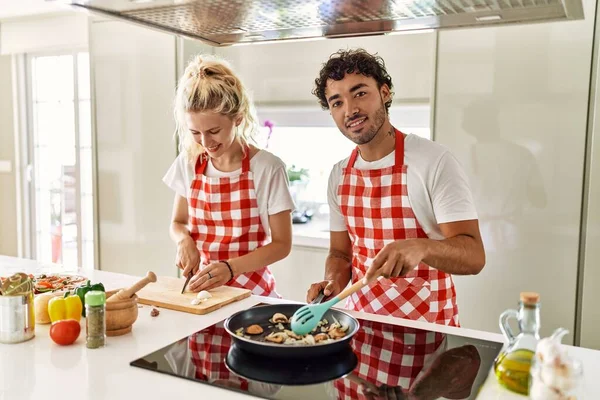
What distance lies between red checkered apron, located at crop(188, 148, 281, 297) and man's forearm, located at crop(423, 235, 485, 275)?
705 millimetres

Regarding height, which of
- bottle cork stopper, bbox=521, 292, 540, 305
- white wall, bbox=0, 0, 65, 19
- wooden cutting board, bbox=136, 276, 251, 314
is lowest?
wooden cutting board, bbox=136, 276, 251, 314

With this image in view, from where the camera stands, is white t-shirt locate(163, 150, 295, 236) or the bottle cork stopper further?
white t-shirt locate(163, 150, 295, 236)

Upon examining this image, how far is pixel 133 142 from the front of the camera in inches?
134

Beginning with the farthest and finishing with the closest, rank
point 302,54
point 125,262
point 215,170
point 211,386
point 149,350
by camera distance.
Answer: point 125,262 < point 302,54 < point 215,170 < point 149,350 < point 211,386

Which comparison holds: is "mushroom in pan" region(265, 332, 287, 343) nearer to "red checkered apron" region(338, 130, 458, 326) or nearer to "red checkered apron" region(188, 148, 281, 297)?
"red checkered apron" region(338, 130, 458, 326)

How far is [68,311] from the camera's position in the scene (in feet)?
4.74

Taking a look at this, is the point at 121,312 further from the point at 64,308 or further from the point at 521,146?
the point at 521,146

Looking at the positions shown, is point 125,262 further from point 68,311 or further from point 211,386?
point 211,386

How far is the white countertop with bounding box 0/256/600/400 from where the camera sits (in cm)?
110

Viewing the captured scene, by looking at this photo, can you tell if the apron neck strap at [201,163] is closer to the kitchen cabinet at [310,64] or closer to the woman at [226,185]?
the woman at [226,185]

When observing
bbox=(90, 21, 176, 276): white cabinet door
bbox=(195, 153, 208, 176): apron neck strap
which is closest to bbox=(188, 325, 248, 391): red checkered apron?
bbox=(195, 153, 208, 176): apron neck strap

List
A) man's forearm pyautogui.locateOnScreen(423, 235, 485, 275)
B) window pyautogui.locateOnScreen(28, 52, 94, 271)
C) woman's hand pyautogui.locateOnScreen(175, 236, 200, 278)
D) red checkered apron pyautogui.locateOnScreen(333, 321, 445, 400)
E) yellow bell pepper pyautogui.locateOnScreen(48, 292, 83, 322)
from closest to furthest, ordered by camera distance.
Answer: red checkered apron pyautogui.locateOnScreen(333, 321, 445, 400) → yellow bell pepper pyautogui.locateOnScreen(48, 292, 83, 322) → man's forearm pyautogui.locateOnScreen(423, 235, 485, 275) → woman's hand pyautogui.locateOnScreen(175, 236, 200, 278) → window pyautogui.locateOnScreen(28, 52, 94, 271)

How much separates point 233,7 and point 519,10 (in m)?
0.65

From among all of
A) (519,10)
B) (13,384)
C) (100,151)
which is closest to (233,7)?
(519,10)
